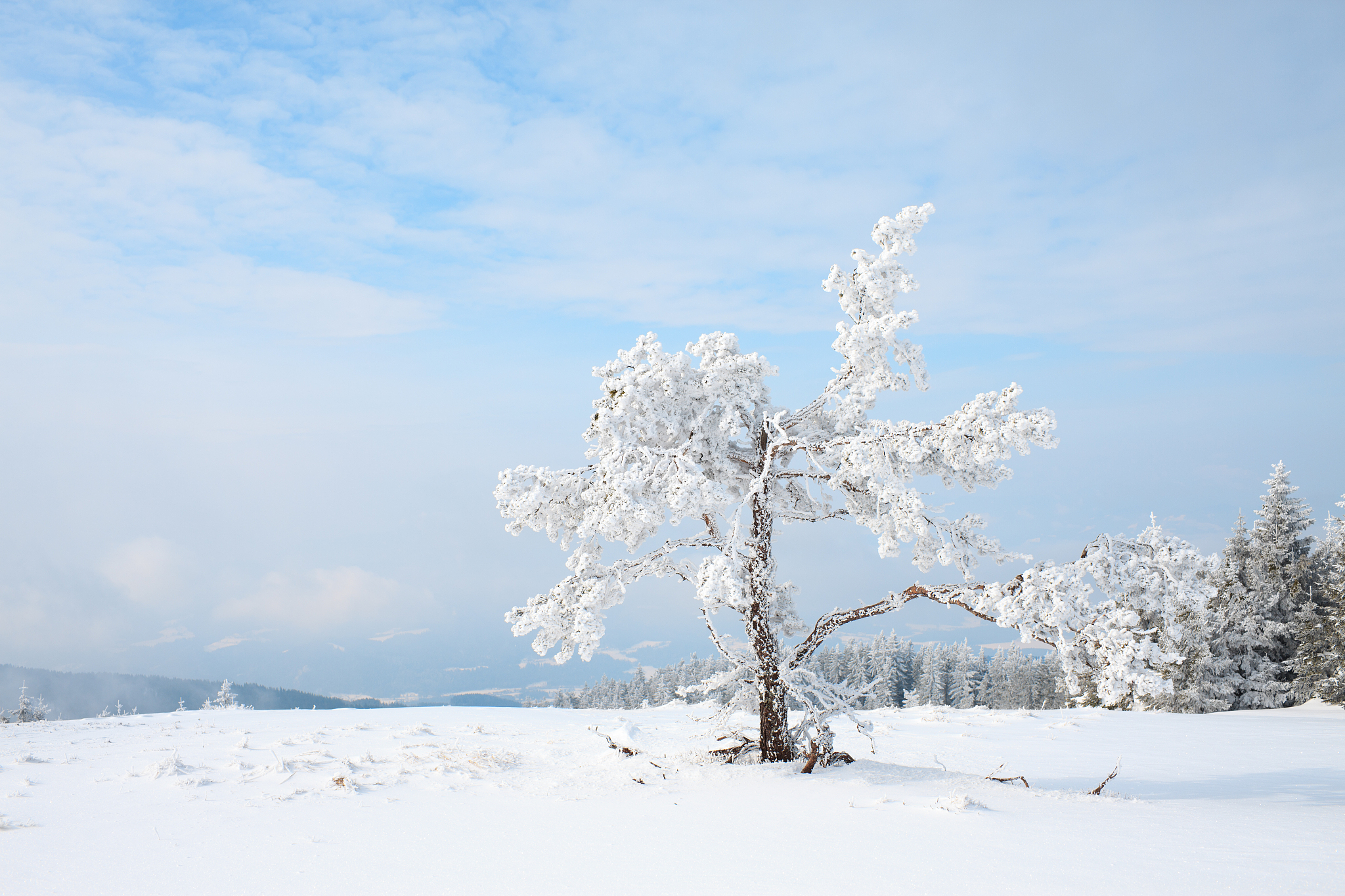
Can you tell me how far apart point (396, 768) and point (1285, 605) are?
3315cm

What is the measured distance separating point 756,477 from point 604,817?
4.31 metres

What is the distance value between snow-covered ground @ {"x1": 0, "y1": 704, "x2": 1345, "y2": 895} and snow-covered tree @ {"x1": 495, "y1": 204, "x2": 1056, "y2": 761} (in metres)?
1.63

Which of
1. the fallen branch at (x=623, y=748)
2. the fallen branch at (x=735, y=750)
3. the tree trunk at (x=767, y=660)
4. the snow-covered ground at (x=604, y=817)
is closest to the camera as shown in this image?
the snow-covered ground at (x=604, y=817)

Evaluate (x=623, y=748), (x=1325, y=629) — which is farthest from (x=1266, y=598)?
(x=623, y=748)

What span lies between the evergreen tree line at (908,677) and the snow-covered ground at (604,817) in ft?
152

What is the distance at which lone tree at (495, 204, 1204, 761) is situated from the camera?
27.2 feet

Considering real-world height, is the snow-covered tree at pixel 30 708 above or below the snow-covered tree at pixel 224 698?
below

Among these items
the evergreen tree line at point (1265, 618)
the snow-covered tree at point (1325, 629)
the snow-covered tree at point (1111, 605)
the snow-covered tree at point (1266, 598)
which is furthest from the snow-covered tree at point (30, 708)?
the snow-covered tree at point (1325, 629)

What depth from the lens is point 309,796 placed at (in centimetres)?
773

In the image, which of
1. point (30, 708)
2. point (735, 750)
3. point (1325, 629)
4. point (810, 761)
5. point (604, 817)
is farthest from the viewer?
point (30, 708)

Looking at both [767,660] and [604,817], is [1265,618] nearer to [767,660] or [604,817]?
[767,660]

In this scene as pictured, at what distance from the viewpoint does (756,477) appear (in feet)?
30.9

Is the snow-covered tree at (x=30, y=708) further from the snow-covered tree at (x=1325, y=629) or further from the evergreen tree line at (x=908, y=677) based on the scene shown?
the snow-covered tree at (x=1325, y=629)

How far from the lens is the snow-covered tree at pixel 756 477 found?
8.76 m
